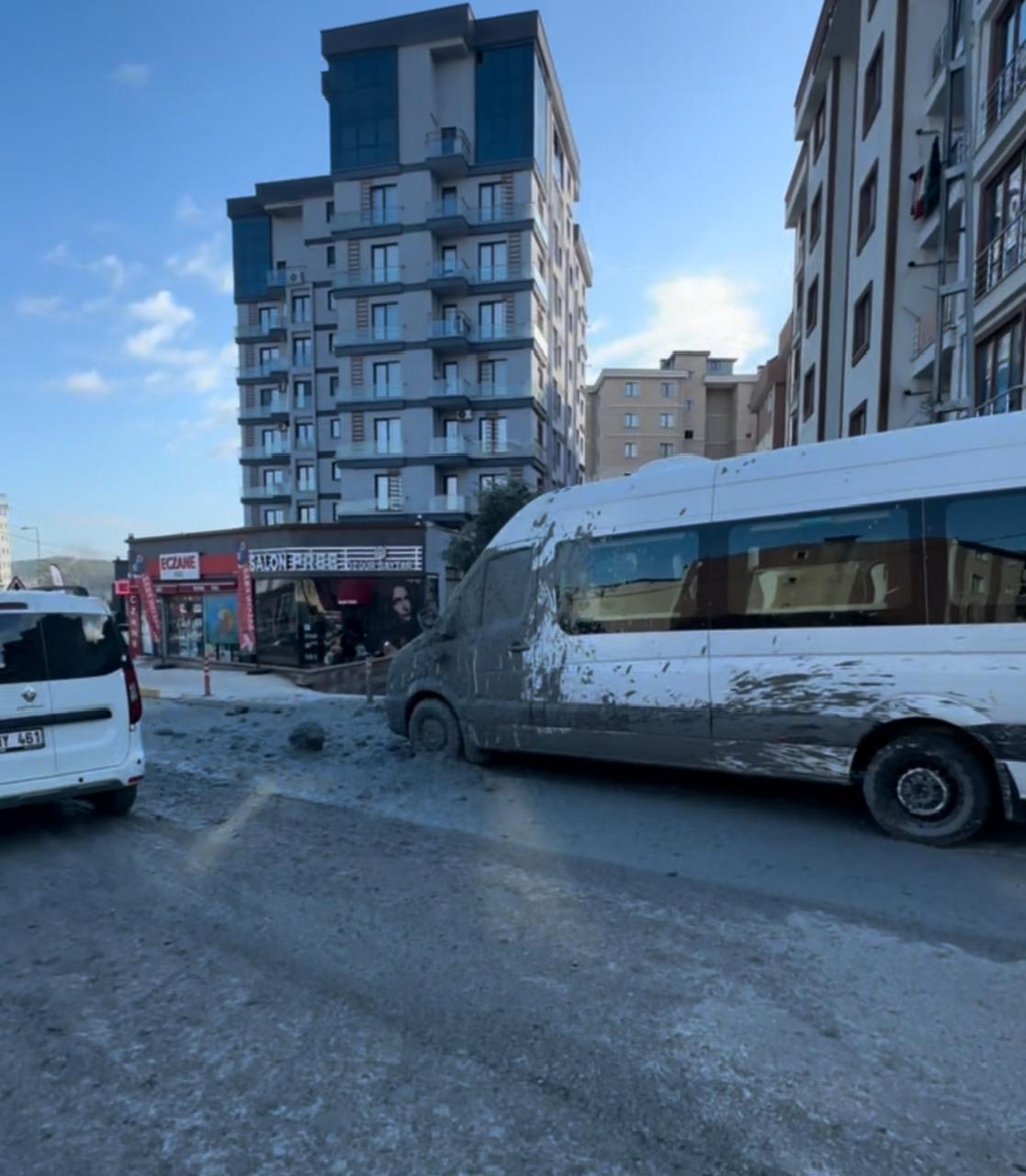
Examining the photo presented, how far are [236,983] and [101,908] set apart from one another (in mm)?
1368

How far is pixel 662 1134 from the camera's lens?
213 centimetres

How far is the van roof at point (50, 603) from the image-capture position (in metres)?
4.97

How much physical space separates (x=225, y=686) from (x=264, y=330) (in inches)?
1564

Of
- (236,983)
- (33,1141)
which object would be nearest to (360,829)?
(236,983)

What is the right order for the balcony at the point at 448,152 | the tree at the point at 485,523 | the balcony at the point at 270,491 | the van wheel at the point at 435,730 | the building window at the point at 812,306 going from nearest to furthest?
1. the van wheel at the point at 435,730
2. the building window at the point at 812,306
3. the tree at the point at 485,523
4. the balcony at the point at 448,152
5. the balcony at the point at 270,491

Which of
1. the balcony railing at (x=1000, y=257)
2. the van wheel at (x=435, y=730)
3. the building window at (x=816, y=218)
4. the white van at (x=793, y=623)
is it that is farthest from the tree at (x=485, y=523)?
the white van at (x=793, y=623)

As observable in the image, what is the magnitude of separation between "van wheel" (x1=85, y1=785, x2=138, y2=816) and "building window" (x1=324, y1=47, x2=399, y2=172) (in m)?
37.4

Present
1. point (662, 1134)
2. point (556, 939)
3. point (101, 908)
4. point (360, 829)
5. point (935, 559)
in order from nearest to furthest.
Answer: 1. point (662, 1134)
2. point (556, 939)
3. point (101, 908)
4. point (935, 559)
5. point (360, 829)

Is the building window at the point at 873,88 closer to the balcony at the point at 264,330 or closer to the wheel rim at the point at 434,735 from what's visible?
the wheel rim at the point at 434,735

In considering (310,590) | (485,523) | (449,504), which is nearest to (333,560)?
(310,590)

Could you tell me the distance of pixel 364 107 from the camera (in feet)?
115

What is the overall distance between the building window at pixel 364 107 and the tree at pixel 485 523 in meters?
20.0

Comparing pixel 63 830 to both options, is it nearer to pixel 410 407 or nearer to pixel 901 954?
pixel 901 954

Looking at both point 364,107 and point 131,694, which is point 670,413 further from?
point 131,694
